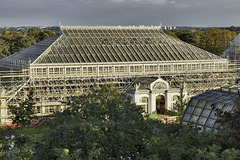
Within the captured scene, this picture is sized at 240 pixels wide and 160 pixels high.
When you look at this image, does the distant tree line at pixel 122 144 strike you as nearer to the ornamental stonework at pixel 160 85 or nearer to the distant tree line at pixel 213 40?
the ornamental stonework at pixel 160 85

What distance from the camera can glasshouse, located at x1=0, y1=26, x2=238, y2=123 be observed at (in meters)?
64.5

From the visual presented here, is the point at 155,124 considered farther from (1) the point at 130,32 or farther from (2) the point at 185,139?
(1) the point at 130,32

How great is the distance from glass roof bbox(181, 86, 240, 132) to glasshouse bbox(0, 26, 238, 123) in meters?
25.1

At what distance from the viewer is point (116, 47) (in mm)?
73812

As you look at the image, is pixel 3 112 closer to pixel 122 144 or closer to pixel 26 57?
pixel 26 57

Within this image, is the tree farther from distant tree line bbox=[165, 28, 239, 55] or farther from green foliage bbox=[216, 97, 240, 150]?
distant tree line bbox=[165, 28, 239, 55]

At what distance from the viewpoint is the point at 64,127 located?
2522cm

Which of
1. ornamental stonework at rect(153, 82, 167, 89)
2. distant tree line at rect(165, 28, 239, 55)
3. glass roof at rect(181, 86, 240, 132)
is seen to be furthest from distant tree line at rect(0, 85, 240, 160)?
distant tree line at rect(165, 28, 239, 55)

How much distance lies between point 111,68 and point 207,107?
3161cm

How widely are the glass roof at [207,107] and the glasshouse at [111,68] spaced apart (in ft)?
82.3

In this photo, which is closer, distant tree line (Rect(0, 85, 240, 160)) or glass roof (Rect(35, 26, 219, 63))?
distant tree line (Rect(0, 85, 240, 160))

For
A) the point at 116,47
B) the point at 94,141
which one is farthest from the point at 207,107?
the point at 116,47

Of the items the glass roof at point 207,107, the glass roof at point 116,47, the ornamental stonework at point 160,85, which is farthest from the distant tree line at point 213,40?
the glass roof at point 207,107

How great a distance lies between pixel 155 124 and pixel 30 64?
38.9 meters
